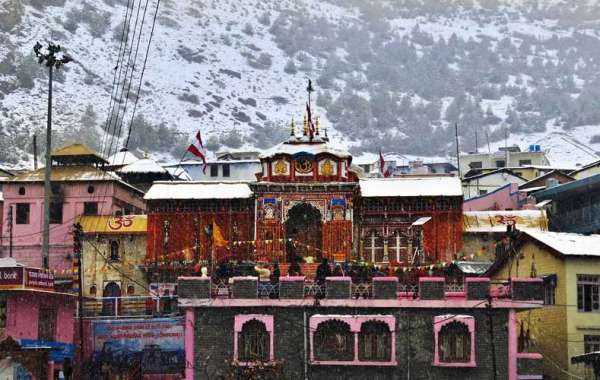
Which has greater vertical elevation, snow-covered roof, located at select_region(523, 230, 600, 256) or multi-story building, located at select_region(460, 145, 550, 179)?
multi-story building, located at select_region(460, 145, 550, 179)

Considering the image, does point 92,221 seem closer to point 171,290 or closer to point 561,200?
point 171,290

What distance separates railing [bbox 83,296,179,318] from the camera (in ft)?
199

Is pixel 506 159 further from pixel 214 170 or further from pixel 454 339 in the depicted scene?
pixel 454 339

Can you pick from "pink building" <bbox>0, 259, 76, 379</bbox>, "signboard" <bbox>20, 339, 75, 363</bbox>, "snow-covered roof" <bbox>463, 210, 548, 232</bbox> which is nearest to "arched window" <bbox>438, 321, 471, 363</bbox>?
"pink building" <bbox>0, 259, 76, 379</bbox>

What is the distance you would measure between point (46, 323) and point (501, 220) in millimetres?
27628

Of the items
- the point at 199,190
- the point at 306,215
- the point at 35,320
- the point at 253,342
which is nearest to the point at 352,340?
the point at 253,342

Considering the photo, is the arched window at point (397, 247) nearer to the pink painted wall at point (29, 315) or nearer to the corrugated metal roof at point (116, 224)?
the corrugated metal roof at point (116, 224)

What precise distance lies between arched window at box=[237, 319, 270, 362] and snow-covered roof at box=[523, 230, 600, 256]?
12.4 meters

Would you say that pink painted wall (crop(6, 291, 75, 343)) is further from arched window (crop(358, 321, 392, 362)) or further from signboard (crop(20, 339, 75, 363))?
arched window (crop(358, 321, 392, 362))

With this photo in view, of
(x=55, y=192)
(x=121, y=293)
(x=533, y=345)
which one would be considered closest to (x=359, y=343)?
(x=533, y=345)

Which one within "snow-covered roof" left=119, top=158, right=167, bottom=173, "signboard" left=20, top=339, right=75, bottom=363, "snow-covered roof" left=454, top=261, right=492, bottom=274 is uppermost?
"snow-covered roof" left=119, top=158, right=167, bottom=173

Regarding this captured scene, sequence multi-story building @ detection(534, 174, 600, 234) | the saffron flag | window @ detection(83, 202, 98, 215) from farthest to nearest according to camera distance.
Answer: window @ detection(83, 202, 98, 215) < the saffron flag < multi-story building @ detection(534, 174, 600, 234)

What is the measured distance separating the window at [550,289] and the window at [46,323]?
69.5 feet

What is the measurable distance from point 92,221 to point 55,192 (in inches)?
225
